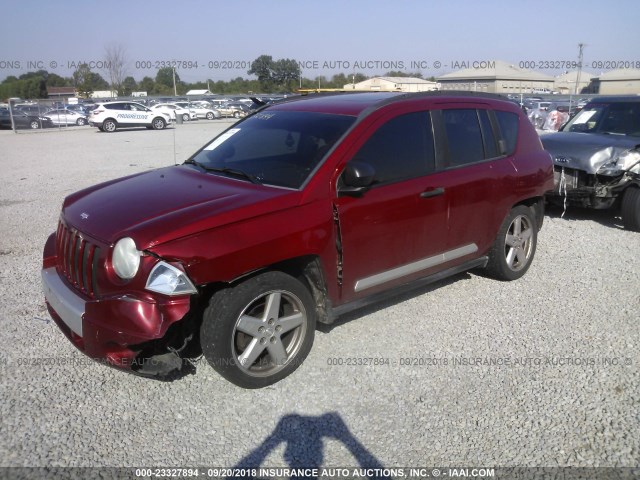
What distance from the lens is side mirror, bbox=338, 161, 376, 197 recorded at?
3773 millimetres

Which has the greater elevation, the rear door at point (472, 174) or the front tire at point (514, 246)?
the rear door at point (472, 174)

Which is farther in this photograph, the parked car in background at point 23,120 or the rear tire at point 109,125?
the parked car in background at point 23,120

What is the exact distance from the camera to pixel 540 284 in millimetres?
5660

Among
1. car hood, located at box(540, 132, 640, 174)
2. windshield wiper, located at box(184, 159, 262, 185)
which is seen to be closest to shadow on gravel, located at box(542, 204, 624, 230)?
car hood, located at box(540, 132, 640, 174)

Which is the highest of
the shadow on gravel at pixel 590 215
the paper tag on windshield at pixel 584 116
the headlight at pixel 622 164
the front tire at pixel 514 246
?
the paper tag on windshield at pixel 584 116

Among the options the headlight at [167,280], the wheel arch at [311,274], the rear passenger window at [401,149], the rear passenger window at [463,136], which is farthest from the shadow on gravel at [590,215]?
the headlight at [167,280]

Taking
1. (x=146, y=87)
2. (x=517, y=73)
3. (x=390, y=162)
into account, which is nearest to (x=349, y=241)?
(x=390, y=162)

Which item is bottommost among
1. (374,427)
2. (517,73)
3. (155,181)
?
(374,427)

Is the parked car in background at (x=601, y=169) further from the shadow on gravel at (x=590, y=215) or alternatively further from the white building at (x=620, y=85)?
the white building at (x=620, y=85)

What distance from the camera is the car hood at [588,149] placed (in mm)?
7645

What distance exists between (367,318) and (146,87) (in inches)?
3416

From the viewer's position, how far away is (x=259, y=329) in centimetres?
359

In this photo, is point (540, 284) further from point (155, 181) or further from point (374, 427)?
point (155, 181)

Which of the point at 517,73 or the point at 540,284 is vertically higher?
the point at 517,73
